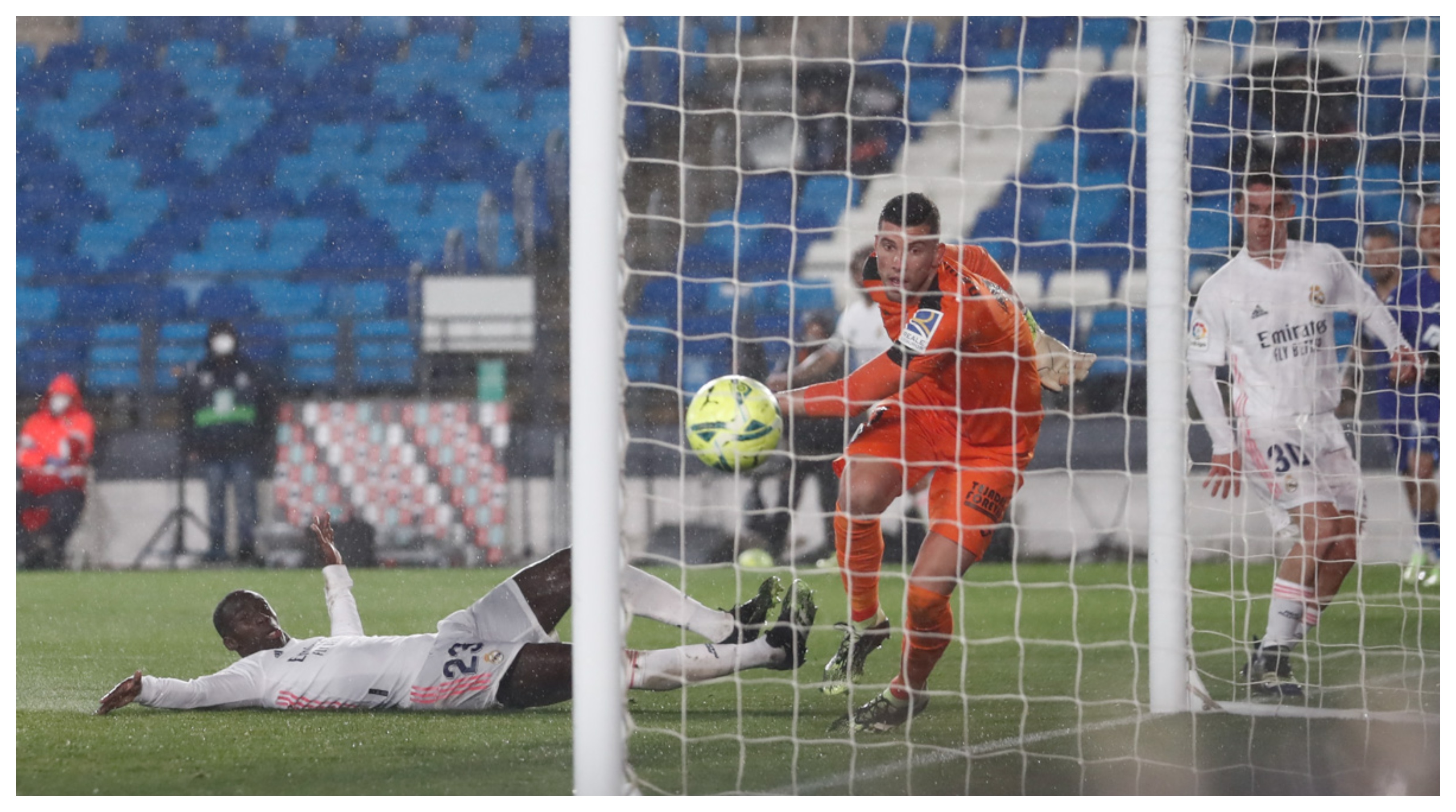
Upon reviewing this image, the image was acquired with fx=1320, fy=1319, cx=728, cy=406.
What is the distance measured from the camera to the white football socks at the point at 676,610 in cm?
313

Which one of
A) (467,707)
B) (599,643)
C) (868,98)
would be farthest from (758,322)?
(599,643)

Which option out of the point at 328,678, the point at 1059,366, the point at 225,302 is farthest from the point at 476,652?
the point at 225,302

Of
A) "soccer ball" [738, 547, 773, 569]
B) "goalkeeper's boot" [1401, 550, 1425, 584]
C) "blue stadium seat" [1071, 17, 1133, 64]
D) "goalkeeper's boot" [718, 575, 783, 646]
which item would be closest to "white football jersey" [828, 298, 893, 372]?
"soccer ball" [738, 547, 773, 569]

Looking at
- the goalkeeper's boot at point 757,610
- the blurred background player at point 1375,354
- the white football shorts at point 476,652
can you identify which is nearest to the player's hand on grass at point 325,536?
the white football shorts at point 476,652

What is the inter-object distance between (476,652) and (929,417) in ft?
3.83

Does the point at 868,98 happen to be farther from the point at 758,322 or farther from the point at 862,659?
the point at 862,659

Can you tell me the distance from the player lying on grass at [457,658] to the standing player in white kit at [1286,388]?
4.04 ft

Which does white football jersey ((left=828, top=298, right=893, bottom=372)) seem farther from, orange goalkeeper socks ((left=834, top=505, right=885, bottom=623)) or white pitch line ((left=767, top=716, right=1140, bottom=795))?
white pitch line ((left=767, top=716, right=1140, bottom=795))

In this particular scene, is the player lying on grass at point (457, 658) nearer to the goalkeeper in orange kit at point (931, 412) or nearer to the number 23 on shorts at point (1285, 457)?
the goalkeeper in orange kit at point (931, 412)

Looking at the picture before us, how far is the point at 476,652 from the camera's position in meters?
2.97

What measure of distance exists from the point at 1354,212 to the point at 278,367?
22.1ft

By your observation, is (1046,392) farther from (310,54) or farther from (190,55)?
(190,55)

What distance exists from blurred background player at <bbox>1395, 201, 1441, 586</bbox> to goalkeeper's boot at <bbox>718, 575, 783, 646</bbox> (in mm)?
1768

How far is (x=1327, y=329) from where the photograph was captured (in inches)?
141
